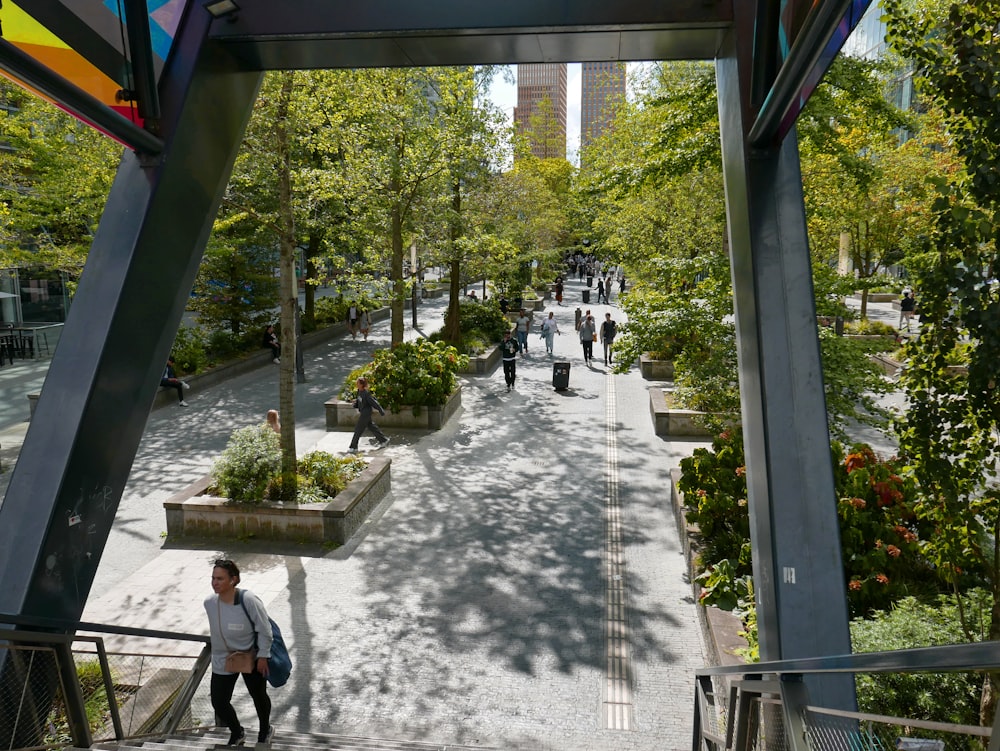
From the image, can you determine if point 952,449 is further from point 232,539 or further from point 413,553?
point 232,539

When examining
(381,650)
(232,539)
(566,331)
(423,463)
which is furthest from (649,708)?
(566,331)

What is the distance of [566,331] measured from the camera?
113 feet

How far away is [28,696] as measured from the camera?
441cm

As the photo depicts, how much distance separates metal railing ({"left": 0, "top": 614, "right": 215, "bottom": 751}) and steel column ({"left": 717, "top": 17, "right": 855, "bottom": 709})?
12.5ft

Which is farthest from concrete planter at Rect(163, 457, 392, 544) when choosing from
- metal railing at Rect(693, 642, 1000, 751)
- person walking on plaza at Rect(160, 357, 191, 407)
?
person walking on plaza at Rect(160, 357, 191, 407)

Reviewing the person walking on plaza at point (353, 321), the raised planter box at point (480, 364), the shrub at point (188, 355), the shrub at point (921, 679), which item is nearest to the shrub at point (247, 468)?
the shrub at point (921, 679)

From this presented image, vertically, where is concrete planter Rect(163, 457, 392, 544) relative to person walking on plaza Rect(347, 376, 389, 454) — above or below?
below

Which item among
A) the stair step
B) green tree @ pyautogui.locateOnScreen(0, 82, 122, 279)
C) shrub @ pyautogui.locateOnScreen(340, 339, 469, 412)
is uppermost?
green tree @ pyautogui.locateOnScreen(0, 82, 122, 279)

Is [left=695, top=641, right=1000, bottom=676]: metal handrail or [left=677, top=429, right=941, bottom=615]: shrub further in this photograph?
[left=677, top=429, right=941, bottom=615]: shrub

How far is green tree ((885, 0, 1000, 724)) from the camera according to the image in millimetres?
4332

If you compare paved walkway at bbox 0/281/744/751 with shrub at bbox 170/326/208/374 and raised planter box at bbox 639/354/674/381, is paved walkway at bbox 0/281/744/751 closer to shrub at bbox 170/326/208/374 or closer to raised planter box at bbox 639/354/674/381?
shrub at bbox 170/326/208/374

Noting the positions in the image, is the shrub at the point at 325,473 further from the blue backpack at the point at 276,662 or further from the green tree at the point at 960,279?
the green tree at the point at 960,279

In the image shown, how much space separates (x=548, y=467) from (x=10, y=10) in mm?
11549

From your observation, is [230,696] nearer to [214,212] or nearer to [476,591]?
[214,212]
